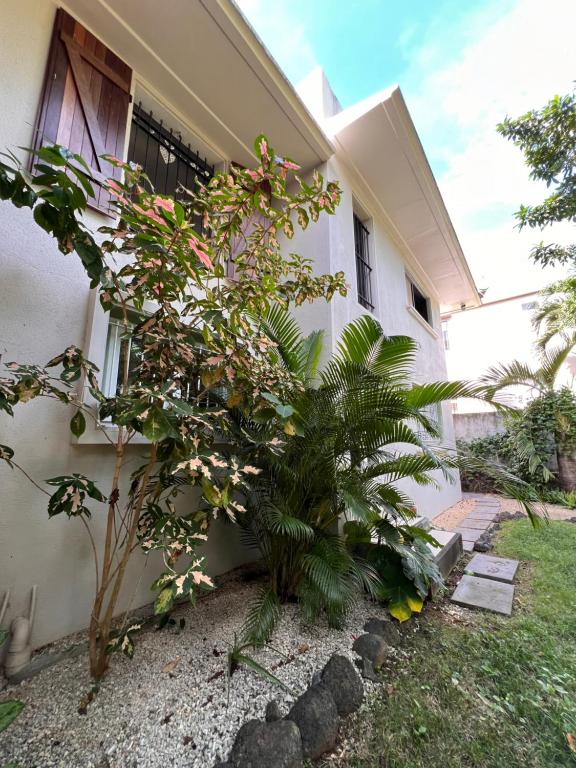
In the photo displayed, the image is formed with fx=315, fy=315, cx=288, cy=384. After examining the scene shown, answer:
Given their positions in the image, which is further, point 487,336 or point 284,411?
point 487,336

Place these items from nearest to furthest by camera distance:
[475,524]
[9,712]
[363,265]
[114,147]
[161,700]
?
[9,712] < [161,700] < [114,147] < [363,265] < [475,524]

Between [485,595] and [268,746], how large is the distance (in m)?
2.72

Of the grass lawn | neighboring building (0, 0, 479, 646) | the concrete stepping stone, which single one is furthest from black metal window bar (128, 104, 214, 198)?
the concrete stepping stone

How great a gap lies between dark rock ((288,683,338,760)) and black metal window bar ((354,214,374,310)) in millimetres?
4573

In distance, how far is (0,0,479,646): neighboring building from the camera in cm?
212

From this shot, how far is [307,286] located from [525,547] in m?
4.97

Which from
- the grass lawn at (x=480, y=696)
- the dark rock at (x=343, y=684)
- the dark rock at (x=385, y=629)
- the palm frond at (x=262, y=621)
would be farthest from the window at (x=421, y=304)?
the dark rock at (x=343, y=684)

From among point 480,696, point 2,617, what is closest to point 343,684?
point 480,696

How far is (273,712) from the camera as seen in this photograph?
1.65 metres

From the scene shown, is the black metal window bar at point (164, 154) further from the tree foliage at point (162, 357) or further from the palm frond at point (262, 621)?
the palm frond at point (262, 621)

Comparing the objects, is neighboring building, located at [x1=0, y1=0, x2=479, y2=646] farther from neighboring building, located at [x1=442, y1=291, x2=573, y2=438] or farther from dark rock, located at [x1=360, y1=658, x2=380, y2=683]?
neighboring building, located at [x1=442, y1=291, x2=573, y2=438]

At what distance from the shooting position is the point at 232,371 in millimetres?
1899

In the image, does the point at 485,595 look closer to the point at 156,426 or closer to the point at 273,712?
the point at 273,712

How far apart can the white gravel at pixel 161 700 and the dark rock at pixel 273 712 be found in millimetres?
45
